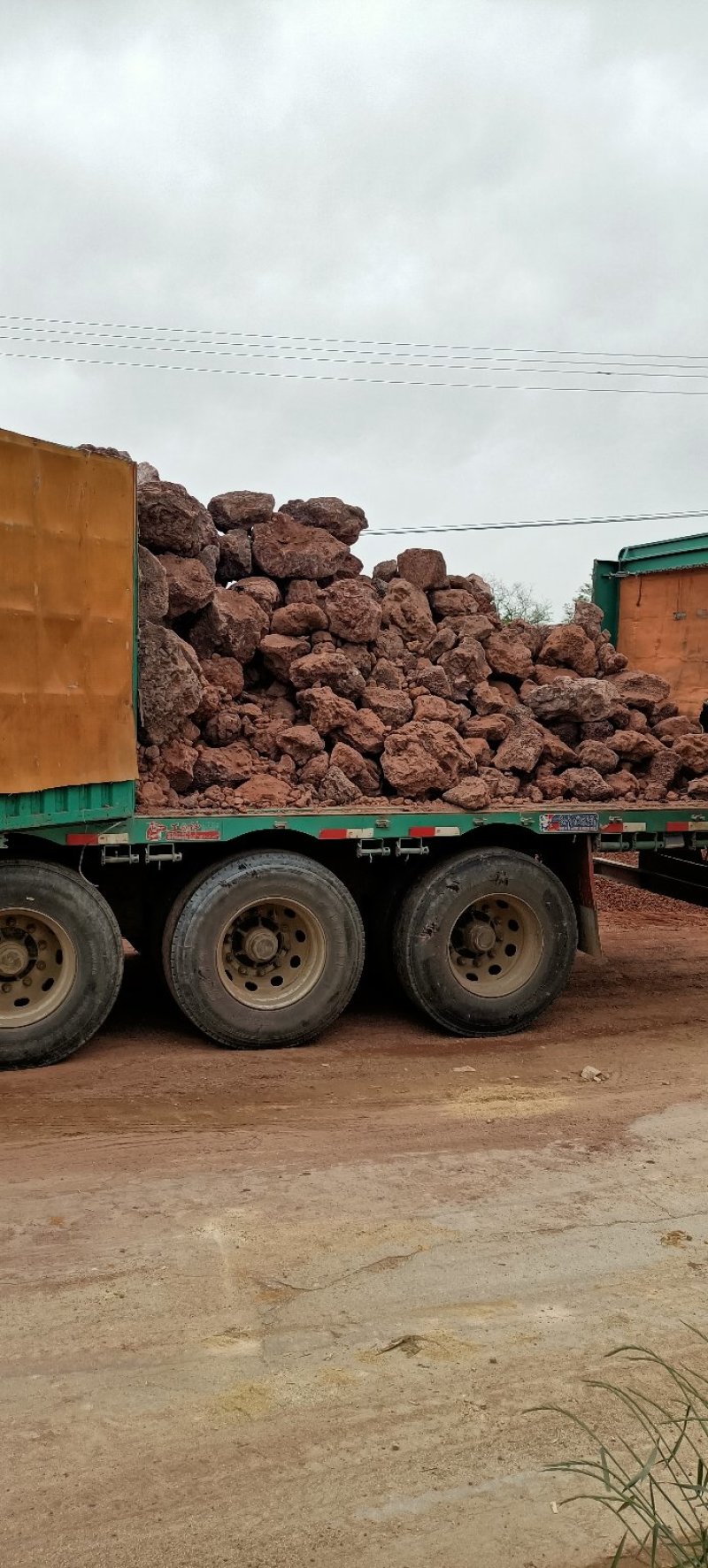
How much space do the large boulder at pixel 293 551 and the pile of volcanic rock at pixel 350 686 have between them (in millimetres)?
12

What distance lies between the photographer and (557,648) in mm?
9328

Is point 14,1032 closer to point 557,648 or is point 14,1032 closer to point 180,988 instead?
point 180,988

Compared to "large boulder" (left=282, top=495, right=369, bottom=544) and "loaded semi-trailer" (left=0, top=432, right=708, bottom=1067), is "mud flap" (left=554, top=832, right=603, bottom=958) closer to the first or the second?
"loaded semi-trailer" (left=0, top=432, right=708, bottom=1067)

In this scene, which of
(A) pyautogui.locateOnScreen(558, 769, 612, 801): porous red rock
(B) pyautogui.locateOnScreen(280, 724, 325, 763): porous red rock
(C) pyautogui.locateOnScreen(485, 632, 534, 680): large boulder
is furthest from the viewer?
(C) pyautogui.locateOnScreen(485, 632, 534, 680): large boulder

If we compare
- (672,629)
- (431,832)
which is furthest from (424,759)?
(672,629)

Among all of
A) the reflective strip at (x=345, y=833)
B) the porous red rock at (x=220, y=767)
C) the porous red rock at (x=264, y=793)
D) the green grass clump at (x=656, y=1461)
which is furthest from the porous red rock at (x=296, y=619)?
the green grass clump at (x=656, y=1461)

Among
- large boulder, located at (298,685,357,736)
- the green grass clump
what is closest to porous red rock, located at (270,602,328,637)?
large boulder, located at (298,685,357,736)

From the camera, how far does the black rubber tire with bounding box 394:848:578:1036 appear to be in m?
7.81

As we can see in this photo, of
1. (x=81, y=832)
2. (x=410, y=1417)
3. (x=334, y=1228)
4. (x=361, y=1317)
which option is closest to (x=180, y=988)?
(x=81, y=832)

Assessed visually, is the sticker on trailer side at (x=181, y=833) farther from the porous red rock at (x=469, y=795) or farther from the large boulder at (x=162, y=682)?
the porous red rock at (x=469, y=795)

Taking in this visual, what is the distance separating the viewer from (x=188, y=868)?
7.54 metres

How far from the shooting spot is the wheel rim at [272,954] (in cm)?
743

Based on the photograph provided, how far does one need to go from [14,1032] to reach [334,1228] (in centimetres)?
284

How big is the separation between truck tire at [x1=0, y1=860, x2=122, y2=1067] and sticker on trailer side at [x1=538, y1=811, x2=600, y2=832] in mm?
2802
